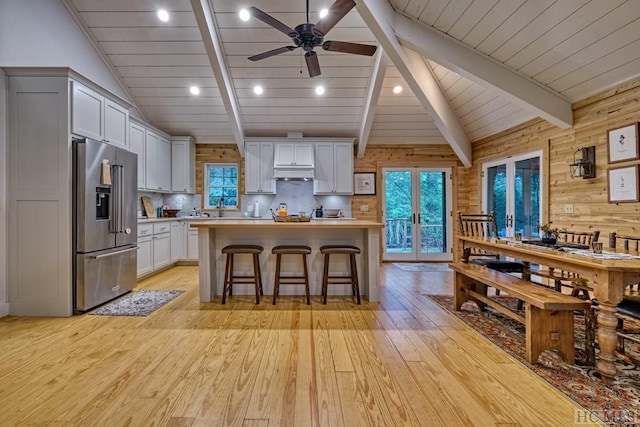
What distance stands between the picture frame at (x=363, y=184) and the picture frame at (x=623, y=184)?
388 centimetres

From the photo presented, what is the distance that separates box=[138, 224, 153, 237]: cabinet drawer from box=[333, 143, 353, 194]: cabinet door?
11.0 feet

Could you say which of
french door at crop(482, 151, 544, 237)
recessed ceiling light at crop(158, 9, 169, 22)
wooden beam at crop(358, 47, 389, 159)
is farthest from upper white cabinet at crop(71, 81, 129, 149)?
french door at crop(482, 151, 544, 237)

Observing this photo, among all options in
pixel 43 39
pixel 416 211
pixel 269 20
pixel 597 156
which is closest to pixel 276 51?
pixel 269 20

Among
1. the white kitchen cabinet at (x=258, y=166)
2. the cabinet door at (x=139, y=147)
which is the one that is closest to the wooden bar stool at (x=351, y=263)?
the white kitchen cabinet at (x=258, y=166)

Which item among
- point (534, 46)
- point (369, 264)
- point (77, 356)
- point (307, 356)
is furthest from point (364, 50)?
point (77, 356)

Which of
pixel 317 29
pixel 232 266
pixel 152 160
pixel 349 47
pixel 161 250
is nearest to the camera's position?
pixel 317 29

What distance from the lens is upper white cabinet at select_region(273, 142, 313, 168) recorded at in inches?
246

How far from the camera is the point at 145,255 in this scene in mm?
4992

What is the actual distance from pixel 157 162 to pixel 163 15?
260 cm

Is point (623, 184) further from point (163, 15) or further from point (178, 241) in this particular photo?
point (178, 241)

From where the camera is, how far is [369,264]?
3795 millimetres

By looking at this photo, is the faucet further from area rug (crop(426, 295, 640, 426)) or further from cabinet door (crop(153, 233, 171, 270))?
area rug (crop(426, 295, 640, 426))

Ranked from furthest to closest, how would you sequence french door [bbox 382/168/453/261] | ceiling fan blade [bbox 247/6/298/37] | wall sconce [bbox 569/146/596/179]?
french door [bbox 382/168/453/261] → wall sconce [bbox 569/146/596/179] → ceiling fan blade [bbox 247/6/298/37]

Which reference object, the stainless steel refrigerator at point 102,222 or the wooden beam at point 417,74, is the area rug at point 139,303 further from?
the wooden beam at point 417,74
